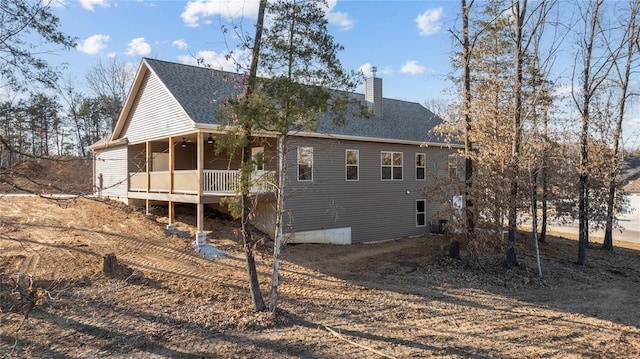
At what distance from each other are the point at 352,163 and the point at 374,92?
5.21 metres

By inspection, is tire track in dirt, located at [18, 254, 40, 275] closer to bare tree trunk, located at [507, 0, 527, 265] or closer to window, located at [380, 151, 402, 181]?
bare tree trunk, located at [507, 0, 527, 265]

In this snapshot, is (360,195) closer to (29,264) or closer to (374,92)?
(374,92)

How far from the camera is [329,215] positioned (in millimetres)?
15984

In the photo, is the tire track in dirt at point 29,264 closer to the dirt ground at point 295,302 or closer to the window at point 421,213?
the dirt ground at point 295,302

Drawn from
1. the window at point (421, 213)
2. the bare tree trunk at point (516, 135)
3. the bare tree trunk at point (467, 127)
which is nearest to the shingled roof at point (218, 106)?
the bare tree trunk at point (467, 127)


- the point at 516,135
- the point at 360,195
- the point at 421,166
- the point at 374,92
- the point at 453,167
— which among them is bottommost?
the point at 360,195

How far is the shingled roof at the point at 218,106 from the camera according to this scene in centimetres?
1384

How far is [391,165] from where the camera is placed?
18.3m

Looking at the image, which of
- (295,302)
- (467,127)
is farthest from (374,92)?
(295,302)

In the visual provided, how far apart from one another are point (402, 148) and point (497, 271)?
25.9ft

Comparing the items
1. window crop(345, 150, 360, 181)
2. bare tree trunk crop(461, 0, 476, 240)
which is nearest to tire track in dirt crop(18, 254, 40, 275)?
window crop(345, 150, 360, 181)

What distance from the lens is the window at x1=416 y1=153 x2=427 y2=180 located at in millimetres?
19438

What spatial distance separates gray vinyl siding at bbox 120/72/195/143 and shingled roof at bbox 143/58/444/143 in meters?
0.40

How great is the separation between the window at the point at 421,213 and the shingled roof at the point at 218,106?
3109 mm
